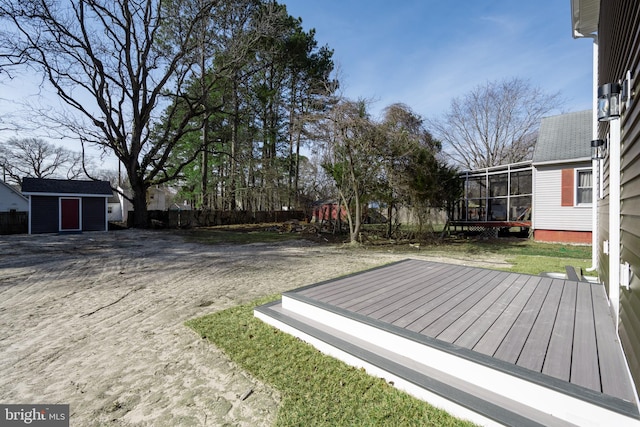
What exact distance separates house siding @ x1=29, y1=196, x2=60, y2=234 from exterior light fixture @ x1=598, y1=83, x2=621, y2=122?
19.4m

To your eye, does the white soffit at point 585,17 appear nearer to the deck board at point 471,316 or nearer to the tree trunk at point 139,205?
the deck board at point 471,316

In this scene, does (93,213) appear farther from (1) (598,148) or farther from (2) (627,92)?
(1) (598,148)

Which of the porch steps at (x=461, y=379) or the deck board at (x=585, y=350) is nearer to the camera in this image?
the porch steps at (x=461, y=379)

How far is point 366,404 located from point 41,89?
20.3 meters

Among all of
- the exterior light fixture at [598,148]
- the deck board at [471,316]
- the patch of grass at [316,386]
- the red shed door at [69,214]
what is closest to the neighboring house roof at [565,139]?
the exterior light fixture at [598,148]

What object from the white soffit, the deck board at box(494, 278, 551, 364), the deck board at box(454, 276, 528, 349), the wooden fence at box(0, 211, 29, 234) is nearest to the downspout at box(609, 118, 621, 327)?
the deck board at box(494, 278, 551, 364)

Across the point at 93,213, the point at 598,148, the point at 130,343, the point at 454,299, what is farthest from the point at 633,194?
the point at 93,213

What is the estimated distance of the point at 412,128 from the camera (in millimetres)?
9602

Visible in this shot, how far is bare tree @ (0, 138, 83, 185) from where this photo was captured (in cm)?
2519

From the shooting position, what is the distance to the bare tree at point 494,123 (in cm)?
2038

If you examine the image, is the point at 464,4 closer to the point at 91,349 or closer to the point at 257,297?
the point at 257,297

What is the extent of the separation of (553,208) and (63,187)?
22227mm

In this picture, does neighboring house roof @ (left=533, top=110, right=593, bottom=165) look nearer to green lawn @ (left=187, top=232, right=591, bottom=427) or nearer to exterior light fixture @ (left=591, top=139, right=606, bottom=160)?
exterior light fixture @ (left=591, top=139, right=606, bottom=160)

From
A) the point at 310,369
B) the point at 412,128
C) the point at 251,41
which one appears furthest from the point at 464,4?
the point at 310,369
